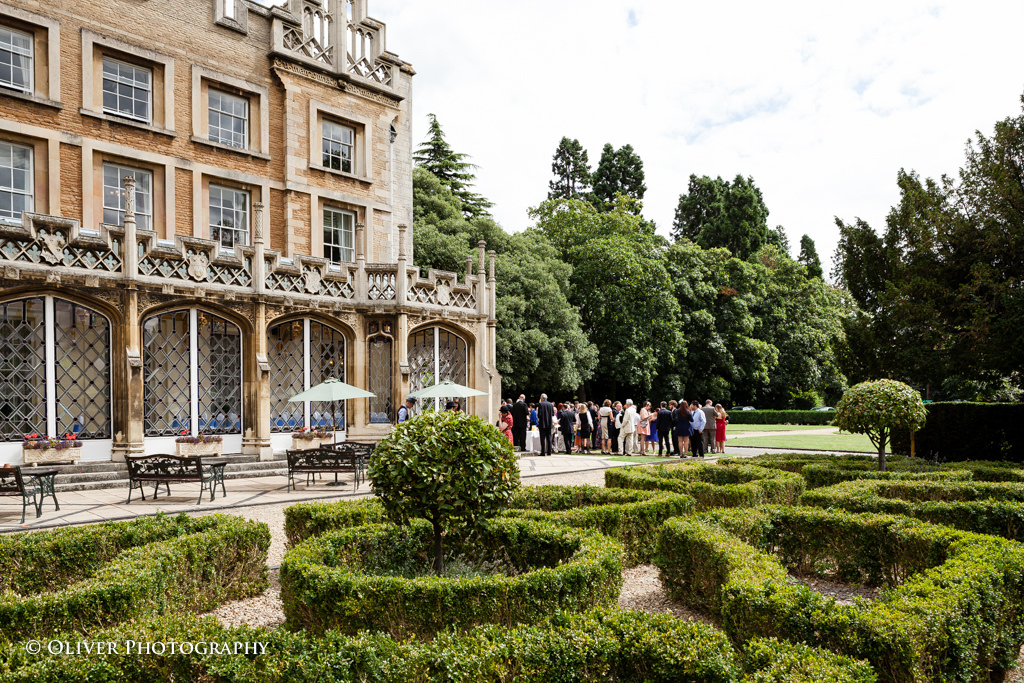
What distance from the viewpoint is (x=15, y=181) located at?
1777 cm

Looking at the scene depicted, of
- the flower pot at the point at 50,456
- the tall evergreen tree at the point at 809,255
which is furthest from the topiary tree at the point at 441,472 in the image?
the tall evergreen tree at the point at 809,255

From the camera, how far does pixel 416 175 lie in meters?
35.7

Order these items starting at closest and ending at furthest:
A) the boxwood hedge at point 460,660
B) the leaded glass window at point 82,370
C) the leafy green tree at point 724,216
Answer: the boxwood hedge at point 460,660
the leaded glass window at point 82,370
the leafy green tree at point 724,216

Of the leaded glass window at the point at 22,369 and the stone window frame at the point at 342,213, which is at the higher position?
the stone window frame at the point at 342,213

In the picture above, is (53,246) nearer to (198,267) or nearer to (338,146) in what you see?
(198,267)

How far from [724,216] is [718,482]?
49.8m

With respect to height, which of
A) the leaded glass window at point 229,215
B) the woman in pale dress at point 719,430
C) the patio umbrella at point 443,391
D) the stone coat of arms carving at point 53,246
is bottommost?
the woman in pale dress at point 719,430

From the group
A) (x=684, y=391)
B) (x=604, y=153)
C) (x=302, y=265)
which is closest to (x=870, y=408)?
(x=302, y=265)

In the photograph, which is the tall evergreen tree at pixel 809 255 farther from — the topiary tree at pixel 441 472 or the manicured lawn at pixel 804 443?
the topiary tree at pixel 441 472

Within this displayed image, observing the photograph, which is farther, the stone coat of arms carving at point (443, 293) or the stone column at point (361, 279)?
the stone coat of arms carving at point (443, 293)

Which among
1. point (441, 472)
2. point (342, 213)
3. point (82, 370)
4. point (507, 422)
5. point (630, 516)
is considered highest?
point (342, 213)

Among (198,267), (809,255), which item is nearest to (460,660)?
(198,267)

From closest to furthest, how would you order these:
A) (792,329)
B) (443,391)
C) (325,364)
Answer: (443,391)
(325,364)
(792,329)

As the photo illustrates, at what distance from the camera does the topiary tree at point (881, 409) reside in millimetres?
13367
